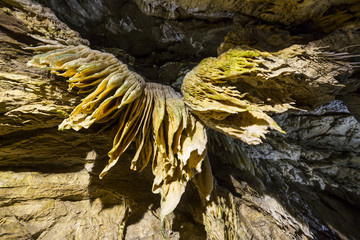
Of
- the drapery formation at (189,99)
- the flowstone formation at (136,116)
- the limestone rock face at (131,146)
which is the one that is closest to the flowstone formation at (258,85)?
the drapery formation at (189,99)

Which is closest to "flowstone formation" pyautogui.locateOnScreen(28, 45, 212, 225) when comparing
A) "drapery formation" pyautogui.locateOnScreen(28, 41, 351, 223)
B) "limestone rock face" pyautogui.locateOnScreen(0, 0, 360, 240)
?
"drapery formation" pyautogui.locateOnScreen(28, 41, 351, 223)

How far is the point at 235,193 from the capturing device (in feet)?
7.44

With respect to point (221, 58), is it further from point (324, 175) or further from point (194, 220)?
point (324, 175)

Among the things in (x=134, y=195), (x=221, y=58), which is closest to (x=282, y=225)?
(x=134, y=195)

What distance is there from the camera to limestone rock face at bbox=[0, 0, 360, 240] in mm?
1225

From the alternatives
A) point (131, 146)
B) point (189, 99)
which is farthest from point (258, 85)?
point (131, 146)

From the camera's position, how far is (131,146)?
194 cm

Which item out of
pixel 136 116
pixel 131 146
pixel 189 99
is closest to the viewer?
pixel 136 116

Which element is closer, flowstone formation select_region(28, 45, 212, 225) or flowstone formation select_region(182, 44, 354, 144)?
flowstone formation select_region(28, 45, 212, 225)

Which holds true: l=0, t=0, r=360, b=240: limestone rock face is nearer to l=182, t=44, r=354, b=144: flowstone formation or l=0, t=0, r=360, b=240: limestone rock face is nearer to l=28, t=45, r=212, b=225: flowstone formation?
l=182, t=44, r=354, b=144: flowstone formation

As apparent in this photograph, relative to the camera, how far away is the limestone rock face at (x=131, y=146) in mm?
1225

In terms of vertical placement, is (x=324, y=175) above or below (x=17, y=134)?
above

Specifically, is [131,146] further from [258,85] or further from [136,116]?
[258,85]

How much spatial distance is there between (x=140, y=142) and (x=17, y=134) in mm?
1215
